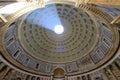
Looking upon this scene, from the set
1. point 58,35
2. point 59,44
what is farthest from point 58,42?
point 58,35

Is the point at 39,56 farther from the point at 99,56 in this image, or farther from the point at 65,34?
the point at 99,56

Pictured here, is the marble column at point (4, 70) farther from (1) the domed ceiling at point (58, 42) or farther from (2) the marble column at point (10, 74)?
(1) the domed ceiling at point (58, 42)

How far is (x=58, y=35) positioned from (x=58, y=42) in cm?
99

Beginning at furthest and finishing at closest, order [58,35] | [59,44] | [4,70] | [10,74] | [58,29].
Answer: [58,35] < [58,29] < [59,44] < [10,74] < [4,70]

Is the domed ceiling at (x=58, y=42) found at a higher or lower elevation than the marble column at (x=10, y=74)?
higher

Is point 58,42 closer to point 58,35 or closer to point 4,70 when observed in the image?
point 58,35

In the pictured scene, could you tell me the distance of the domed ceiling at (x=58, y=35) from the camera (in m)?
23.5

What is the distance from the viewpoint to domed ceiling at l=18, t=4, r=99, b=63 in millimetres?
23453

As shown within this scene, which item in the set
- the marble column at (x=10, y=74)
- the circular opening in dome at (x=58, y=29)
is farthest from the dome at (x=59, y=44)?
the marble column at (x=10, y=74)

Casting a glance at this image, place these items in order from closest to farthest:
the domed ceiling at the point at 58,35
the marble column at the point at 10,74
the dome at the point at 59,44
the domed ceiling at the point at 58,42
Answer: the dome at the point at 59,44 < the domed ceiling at the point at 58,42 < the marble column at the point at 10,74 < the domed ceiling at the point at 58,35

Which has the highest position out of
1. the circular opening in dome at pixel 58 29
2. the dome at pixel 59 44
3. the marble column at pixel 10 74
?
the circular opening in dome at pixel 58 29

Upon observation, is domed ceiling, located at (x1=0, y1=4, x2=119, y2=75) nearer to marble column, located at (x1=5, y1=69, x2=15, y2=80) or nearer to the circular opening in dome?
the circular opening in dome

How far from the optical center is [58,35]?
2881 centimetres

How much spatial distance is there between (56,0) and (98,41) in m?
9.30
